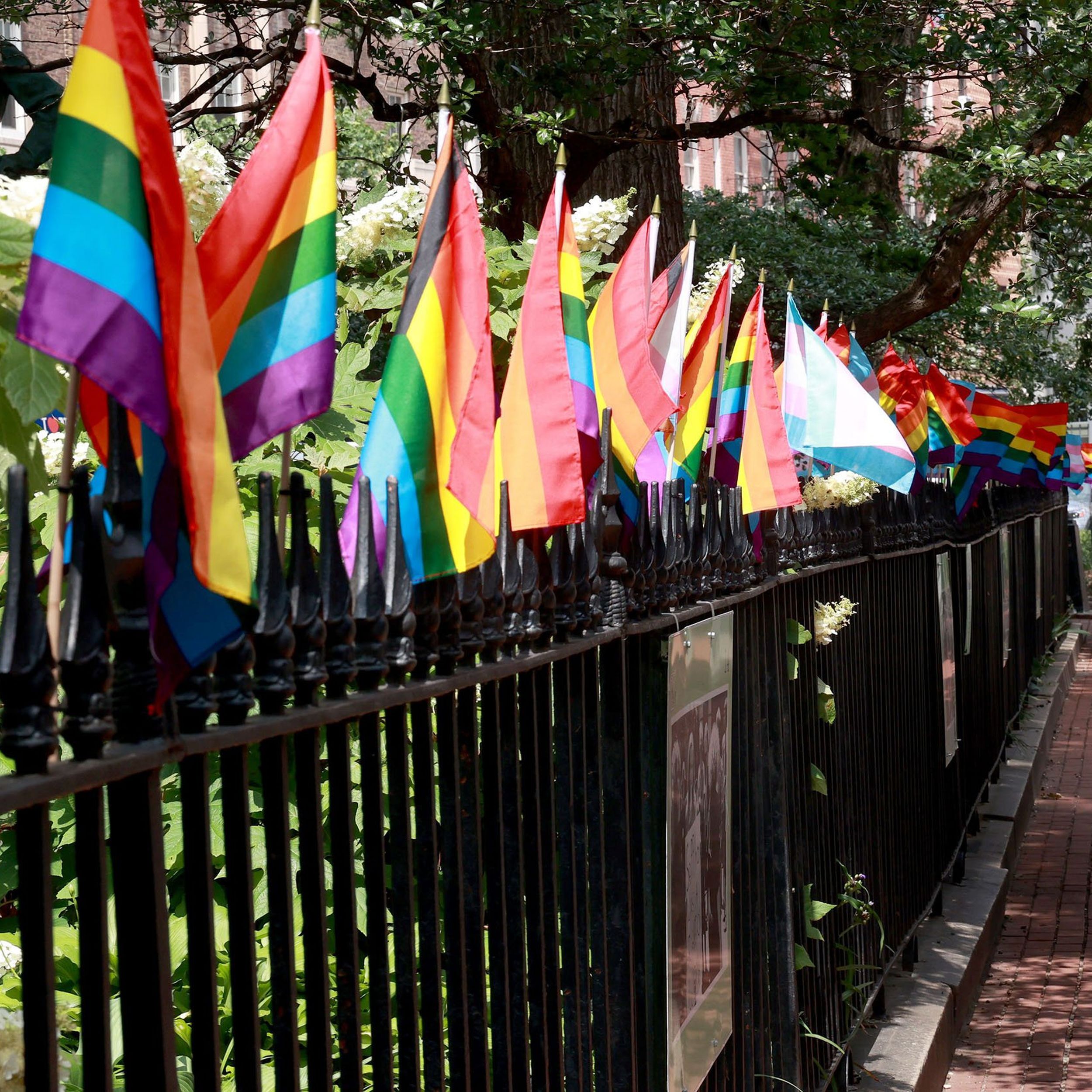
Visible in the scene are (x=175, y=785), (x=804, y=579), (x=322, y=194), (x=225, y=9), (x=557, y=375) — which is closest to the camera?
(x=322, y=194)

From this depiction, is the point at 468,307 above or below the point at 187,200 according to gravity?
below

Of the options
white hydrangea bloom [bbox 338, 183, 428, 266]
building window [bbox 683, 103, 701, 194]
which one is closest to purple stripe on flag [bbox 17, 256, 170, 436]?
white hydrangea bloom [bbox 338, 183, 428, 266]

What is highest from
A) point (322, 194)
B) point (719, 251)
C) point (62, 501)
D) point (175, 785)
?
point (719, 251)

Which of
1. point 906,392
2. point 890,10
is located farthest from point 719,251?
point 906,392

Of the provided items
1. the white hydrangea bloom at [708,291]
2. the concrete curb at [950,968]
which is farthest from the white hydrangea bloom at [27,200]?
the concrete curb at [950,968]

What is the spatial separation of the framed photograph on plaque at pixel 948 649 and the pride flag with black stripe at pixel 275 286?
21.3 ft

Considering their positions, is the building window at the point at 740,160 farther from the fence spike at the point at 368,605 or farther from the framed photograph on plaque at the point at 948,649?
the fence spike at the point at 368,605

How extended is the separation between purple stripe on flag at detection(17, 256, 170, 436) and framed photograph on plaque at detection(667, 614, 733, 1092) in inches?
75.6

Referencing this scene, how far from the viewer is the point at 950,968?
22.8 feet

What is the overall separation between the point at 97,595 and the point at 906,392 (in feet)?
24.9

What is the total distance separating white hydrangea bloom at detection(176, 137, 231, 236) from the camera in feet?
8.39

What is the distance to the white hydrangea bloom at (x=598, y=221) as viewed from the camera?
4.48 m

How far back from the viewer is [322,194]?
2049 millimetres

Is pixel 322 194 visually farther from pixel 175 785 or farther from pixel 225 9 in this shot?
pixel 225 9
